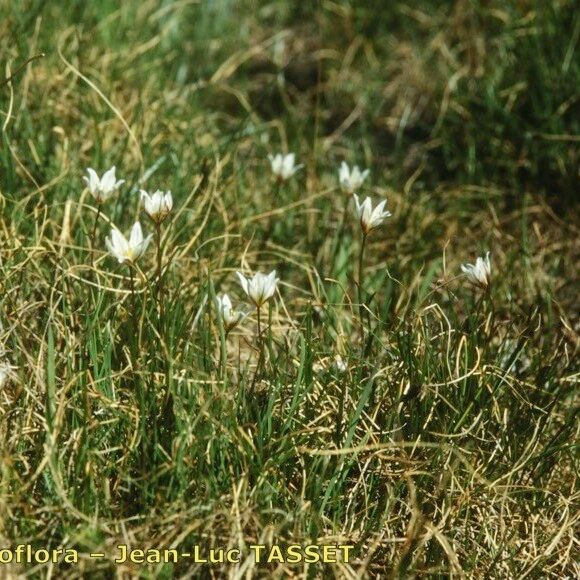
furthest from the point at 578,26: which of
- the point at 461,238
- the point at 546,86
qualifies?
the point at 461,238

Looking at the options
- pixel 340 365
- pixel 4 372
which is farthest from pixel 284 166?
pixel 4 372

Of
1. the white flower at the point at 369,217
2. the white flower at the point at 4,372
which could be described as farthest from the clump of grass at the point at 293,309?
the white flower at the point at 369,217

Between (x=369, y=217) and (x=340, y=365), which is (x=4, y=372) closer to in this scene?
(x=340, y=365)

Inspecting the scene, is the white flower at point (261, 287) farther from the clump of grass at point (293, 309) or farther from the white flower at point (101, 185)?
the white flower at point (101, 185)

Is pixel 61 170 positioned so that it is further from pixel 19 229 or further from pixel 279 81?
pixel 279 81

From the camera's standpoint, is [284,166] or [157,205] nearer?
[157,205]

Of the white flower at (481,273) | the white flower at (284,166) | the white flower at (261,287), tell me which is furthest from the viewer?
the white flower at (284,166)

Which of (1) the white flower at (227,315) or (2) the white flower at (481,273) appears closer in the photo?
(1) the white flower at (227,315)

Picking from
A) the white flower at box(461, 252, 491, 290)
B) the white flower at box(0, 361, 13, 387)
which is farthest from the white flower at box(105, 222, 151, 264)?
the white flower at box(461, 252, 491, 290)
